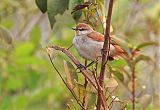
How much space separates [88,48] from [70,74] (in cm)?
22

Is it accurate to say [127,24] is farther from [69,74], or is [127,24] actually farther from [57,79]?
[69,74]

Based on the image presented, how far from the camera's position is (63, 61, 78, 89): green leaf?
1.87 m

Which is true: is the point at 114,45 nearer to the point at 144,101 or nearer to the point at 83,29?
the point at 83,29

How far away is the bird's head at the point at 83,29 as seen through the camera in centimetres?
206

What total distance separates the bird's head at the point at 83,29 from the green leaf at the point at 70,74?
0.62 feet

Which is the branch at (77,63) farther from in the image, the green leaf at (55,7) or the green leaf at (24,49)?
the green leaf at (24,49)

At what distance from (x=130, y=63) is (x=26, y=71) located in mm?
1520

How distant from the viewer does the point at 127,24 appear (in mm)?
4648

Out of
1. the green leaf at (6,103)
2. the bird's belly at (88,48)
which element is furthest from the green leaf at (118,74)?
the green leaf at (6,103)

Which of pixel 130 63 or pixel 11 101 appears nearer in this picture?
pixel 130 63

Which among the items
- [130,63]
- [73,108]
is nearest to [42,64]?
[130,63]

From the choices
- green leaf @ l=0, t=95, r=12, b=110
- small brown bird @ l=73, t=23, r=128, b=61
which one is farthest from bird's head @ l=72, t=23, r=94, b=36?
green leaf @ l=0, t=95, r=12, b=110

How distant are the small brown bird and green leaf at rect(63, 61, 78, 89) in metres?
0.12

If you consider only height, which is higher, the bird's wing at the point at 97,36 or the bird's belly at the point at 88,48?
the bird's wing at the point at 97,36
